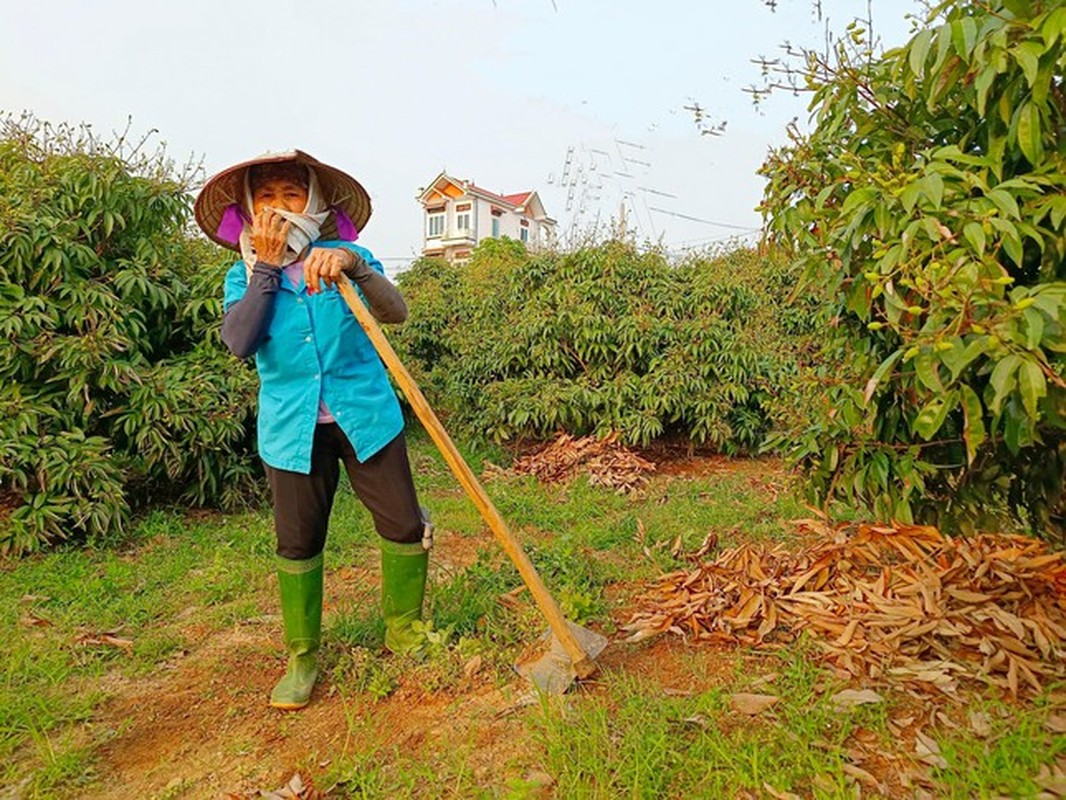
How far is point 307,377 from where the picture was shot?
8.51ft

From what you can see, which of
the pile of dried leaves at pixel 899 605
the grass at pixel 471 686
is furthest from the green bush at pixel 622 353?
the pile of dried leaves at pixel 899 605

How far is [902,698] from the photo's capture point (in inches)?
86.2

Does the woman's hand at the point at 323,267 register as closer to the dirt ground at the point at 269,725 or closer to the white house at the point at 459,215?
the dirt ground at the point at 269,725

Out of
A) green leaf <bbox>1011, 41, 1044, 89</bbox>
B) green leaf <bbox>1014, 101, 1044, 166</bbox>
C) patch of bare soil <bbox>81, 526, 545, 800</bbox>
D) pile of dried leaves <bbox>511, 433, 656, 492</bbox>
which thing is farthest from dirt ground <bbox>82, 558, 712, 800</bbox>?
pile of dried leaves <bbox>511, 433, 656, 492</bbox>

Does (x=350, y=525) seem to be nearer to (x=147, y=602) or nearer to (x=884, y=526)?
(x=147, y=602)

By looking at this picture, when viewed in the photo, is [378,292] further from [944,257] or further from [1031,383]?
[1031,383]

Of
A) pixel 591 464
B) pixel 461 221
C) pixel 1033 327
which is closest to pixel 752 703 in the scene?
pixel 1033 327

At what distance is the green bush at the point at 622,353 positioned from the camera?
6.90 meters

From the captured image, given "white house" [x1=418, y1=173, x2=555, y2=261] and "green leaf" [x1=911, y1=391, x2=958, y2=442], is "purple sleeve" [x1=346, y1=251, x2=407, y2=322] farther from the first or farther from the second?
"white house" [x1=418, y1=173, x2=555, y2=261]

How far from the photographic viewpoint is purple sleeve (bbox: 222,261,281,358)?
2.37 m

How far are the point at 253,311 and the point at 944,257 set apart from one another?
196cm

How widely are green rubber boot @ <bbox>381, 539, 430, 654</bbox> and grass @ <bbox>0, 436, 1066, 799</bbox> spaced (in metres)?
0.09

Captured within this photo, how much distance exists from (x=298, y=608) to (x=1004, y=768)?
2219 mm

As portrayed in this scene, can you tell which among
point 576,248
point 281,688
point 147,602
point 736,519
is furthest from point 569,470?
point 281,688
